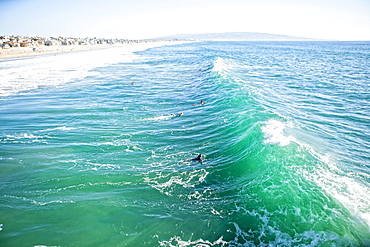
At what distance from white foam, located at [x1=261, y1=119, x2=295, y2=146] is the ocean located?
0.07 metres

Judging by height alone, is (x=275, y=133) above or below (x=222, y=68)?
below

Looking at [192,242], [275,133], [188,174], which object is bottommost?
[192,242]

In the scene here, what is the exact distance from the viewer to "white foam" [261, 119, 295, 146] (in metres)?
13.5

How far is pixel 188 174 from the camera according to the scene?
Answer: 11.2 meters

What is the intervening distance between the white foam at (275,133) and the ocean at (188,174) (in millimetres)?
74

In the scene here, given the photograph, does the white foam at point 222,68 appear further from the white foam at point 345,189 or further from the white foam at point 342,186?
the white foam at point 345,189

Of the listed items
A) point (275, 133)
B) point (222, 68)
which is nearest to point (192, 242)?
point (275, 133)

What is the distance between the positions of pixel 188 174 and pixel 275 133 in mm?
7110

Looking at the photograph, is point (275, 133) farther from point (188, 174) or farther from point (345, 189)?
point (188, 174)

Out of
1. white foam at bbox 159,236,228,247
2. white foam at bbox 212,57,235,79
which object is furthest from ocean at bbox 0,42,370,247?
white foam at bbox 212,57,235,79

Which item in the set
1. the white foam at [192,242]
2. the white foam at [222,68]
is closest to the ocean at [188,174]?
the white foam at [192,242]

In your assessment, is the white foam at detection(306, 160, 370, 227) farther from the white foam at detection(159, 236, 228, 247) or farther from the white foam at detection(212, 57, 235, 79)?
the white foam at detection(212, 57, 235, 79)

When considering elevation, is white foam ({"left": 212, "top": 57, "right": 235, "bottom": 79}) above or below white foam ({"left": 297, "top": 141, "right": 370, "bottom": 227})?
above

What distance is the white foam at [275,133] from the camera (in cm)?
1352
